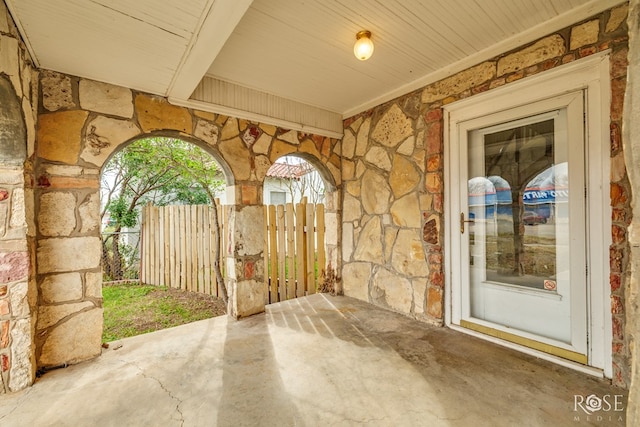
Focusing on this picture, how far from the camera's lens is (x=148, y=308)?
11.6 feet

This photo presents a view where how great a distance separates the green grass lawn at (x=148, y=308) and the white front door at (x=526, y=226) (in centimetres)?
298

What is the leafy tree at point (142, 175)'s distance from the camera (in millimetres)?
4203

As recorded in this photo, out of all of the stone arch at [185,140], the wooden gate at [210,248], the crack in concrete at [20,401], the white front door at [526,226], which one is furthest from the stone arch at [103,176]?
the white front door at [526,226]

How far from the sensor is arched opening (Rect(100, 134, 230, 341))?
140 inches

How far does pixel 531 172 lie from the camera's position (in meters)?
2.19

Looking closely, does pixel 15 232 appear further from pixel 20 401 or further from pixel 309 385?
pixel 309 385

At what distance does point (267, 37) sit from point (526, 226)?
2.50 meters

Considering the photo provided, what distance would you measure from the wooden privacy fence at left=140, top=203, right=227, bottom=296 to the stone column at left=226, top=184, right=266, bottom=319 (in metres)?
1.01

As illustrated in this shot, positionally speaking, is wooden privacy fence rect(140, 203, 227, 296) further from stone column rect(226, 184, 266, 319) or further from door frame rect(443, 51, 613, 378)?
door frame rect(443, 51, 613, 378)

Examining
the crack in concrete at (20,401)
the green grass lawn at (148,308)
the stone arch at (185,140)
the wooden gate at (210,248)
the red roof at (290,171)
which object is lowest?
the green grass lawn at (148,308)

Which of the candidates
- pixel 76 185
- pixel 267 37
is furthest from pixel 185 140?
pixel 267 37

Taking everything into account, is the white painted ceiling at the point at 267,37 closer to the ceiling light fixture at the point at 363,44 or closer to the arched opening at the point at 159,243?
the ceiling light fixture at the point at 363,44

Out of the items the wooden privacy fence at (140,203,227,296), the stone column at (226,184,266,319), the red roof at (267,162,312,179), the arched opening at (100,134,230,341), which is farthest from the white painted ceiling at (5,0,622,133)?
the red roof at (267,162,312,179)

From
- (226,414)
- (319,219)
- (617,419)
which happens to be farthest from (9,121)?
(617,419)
